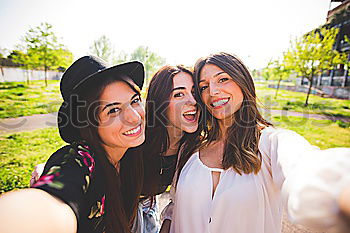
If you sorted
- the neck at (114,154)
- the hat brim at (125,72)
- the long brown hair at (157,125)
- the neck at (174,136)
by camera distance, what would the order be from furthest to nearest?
the neck at (174,136) → the long brown hair at (157,125) → the neck at (114,154) → the hat brim at (125,72)

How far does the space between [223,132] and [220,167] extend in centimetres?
52

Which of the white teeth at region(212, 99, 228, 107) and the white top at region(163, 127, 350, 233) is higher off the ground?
the white teeth at region(212, 99, 228, 107)

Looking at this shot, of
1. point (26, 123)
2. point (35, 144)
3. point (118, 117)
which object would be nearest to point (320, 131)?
point (118, 117)

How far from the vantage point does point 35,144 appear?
22.7 feet

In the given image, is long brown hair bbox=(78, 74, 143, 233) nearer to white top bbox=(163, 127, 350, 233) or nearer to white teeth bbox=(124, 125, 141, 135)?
white teeth bbox=(124, 125, 141, 135)

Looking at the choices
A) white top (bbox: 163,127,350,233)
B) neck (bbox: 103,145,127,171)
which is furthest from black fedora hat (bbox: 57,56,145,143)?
white top (bbox: 163,127,350,233)

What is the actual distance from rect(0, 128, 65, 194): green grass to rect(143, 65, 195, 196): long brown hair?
3627mm

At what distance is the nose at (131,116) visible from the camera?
168 centimetres

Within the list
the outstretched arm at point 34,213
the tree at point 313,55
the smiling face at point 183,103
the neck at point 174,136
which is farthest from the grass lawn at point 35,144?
the tree at point 313,55

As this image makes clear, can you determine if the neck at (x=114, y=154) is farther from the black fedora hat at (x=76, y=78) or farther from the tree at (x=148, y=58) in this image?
the tree at (x=148, y=58)

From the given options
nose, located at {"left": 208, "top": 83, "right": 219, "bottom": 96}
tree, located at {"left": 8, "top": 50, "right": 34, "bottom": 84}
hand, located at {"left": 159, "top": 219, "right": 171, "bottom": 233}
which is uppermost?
tree, located at {"left": 8, "top": 50, "right": 34, "bottom": 84}

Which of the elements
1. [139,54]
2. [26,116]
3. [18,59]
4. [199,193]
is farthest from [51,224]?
[139,54]

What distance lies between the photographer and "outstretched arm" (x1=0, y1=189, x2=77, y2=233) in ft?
2.44

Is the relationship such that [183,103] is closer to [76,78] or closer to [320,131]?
[76,78]
